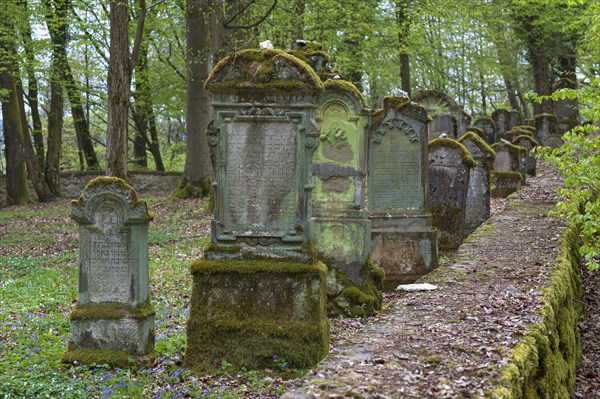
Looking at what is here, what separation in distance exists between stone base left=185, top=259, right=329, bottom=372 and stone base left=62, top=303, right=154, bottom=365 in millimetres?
569

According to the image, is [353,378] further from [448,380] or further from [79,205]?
[79,205]

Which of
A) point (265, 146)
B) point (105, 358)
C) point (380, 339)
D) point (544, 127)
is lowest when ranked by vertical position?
point (105, 358)

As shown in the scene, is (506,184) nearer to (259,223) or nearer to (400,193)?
(400,193)

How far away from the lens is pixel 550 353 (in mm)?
5148

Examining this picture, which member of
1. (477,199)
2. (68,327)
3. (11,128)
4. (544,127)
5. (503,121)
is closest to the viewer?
(68,327)

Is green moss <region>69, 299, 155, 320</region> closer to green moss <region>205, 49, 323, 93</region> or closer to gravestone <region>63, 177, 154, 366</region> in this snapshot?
gravestone <region>63, 177, 154, 366</region>

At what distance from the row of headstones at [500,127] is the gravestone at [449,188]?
6.09 m

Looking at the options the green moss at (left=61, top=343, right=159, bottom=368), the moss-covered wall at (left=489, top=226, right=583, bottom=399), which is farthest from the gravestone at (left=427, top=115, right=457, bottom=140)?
the green moss at (left=61, top=343, right=159, bottom=368)

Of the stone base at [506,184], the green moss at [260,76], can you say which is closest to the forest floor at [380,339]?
the green moss at [260,76]

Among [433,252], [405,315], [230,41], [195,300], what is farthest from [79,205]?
[230,41]

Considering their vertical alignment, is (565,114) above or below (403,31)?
below

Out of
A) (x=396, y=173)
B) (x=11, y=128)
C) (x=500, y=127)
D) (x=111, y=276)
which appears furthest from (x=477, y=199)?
(x=500, y=127)

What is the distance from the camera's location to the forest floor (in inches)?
163

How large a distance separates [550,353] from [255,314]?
2736 millimetres
